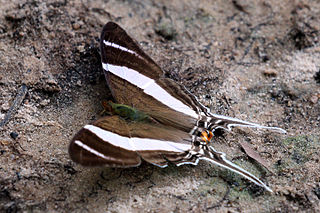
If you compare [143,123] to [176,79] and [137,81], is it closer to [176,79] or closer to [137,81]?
[137,81]

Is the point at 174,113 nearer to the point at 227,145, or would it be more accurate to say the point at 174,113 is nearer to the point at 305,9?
the point at 227,145

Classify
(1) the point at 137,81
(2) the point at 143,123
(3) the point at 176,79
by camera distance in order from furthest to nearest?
1. (3) the point at 176,79
2. (1) the point at 137,81
3. (2) the point at 143,123

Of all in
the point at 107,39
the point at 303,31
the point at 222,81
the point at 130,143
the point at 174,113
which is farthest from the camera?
the point at 303,31

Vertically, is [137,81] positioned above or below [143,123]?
above

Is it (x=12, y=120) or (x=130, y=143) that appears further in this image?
(x=12, y=120)

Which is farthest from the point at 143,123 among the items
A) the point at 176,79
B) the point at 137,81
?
the point at 176,79

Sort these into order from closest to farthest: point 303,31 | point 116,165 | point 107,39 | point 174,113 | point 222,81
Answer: point 116,165 < point 174,113 < point 107,39 < point 222,81 < point 303,31

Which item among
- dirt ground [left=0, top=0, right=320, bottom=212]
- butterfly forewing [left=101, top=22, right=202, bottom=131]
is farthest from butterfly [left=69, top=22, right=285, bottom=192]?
dirt ground [left=0, top=0, right=320, bottom=212]

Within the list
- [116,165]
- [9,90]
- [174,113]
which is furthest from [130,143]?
[9,90]
